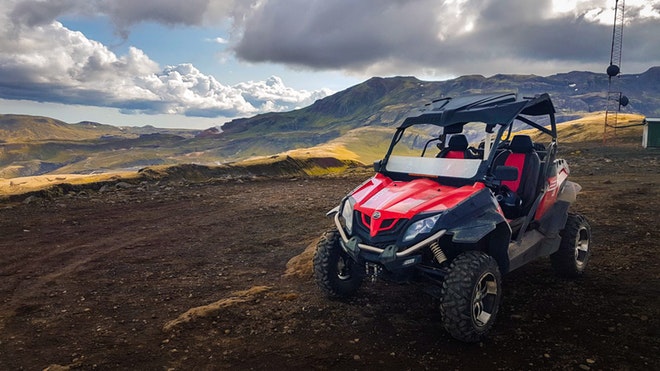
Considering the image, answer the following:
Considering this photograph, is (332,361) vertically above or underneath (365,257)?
underneath

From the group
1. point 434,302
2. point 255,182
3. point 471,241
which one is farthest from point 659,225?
point 255,182

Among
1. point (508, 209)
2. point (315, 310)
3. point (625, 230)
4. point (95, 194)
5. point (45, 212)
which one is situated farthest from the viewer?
point (95, 194)

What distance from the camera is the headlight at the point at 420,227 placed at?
4.82 meters

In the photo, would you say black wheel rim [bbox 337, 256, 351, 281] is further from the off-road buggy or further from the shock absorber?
the shock absorber

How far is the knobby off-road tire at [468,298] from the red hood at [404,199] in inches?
25.8

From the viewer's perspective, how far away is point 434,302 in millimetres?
6043

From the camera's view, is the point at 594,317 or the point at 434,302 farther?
the point at 434,302

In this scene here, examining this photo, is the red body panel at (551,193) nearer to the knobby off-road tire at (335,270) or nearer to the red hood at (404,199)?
the red hood at (404,199)

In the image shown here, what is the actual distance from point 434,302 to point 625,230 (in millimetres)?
5470

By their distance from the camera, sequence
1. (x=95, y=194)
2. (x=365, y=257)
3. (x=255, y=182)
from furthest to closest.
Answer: (x=255, y=182) < (x=95, y=194) < (x=365, y=257)

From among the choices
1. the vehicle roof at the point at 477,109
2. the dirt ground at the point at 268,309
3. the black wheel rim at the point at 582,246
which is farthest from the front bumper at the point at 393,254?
the black wheel rim at the point at 582,246

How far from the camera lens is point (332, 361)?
459cm

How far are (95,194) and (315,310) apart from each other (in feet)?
48.5

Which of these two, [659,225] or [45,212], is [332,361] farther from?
[45,212]
